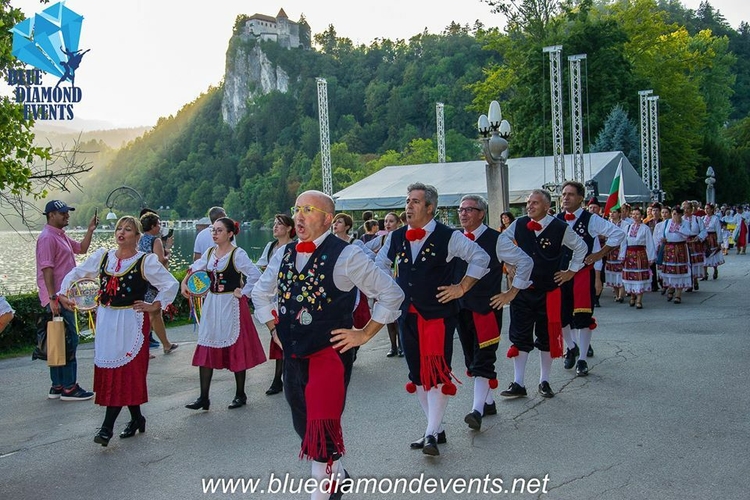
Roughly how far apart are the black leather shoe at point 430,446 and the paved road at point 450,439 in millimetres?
59

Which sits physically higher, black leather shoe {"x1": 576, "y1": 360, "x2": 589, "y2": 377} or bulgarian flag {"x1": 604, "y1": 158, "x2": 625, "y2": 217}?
bulgarian flag {"x1": 604, "y1": 158, "x2": 625, "y2": 217}

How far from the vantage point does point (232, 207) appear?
121438 mm

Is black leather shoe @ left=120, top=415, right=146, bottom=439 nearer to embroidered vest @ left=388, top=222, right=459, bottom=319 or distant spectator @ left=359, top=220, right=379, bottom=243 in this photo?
embroidered vest @ left=388, top=222, right=459, bottom=319

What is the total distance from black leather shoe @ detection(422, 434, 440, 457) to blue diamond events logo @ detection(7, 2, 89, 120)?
648 centimetres

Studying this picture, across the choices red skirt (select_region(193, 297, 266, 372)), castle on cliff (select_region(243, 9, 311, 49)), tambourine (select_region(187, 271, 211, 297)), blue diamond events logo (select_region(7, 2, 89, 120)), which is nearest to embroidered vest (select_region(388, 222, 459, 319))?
red skirt (select_region(193, 297, 266, 372))

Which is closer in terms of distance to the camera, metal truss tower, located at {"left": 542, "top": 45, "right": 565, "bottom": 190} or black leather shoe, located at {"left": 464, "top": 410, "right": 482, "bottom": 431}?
black leather shoe, located at {"left": 464, "top": 410, "right": 482, "bottom": 431}

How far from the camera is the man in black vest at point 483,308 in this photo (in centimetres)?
614

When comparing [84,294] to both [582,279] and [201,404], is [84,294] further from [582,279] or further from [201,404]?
[582,279]

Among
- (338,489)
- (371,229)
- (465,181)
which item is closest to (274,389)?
(338,489)

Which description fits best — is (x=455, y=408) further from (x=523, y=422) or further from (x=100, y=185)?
(x=100, y=185)

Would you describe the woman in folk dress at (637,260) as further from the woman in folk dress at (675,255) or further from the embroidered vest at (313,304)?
the embroidered vest at (313,304)

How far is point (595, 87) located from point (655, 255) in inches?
1360

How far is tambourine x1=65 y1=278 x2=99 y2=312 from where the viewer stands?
691 cm

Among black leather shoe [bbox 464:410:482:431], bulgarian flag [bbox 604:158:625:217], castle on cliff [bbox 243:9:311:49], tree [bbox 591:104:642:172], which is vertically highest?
castle on cliff [bbox 243:9:311:49]
